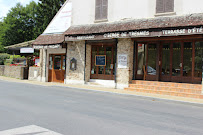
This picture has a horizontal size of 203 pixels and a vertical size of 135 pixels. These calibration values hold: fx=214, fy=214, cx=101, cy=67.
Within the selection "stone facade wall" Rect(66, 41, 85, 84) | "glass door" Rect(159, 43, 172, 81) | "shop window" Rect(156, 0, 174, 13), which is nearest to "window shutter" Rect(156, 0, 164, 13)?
"shop window" Rect(156, 0, 174, 13)

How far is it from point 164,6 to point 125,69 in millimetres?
4397

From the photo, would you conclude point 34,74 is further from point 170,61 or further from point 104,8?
point 170,61

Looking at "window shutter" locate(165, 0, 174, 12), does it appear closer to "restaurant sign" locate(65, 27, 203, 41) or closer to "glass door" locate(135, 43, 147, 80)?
"restaurant sign" locate(65, 27, 203, 41)

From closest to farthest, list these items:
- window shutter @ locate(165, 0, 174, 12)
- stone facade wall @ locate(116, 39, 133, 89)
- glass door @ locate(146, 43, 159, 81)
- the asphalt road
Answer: the asphalt road, window shutter @ locate(165, 0, 174, 12), glass door @ locate(146, 43, 159, 81), stone facade wall @ locate(116, 39, 133, 89)

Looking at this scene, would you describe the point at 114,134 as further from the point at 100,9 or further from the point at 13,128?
the point at 100,9

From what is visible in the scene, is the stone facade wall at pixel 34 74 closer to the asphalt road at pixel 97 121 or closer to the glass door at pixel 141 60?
the glass door at pixel 141 60

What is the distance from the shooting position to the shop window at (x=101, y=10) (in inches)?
575

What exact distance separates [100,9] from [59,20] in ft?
13.9

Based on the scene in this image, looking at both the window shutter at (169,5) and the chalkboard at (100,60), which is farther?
the chalkboard at (100,60)

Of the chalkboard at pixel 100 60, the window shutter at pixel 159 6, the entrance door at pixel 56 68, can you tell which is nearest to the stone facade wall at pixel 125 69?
the chalkboard at pixel 100 60

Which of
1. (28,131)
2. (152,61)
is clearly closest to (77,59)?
(152,61)

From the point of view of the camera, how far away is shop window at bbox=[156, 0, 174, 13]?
1214 cm

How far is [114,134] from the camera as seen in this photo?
4.61 m

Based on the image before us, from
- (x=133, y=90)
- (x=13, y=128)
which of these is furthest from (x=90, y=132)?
(x=133, y=90)
